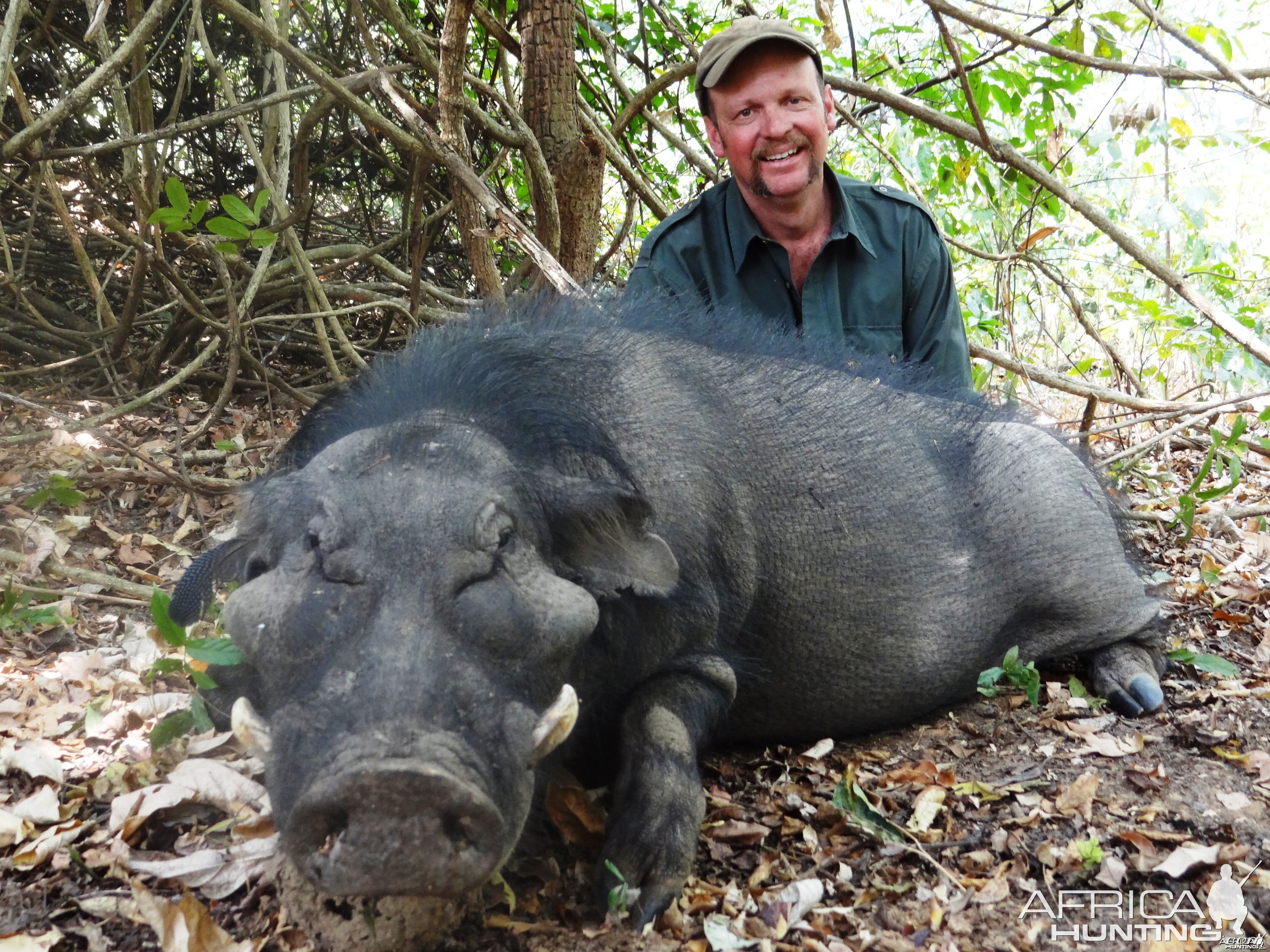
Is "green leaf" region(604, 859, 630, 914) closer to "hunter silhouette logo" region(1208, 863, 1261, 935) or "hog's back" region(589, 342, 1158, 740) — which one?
"hog's back" region(589, 342, 1158, 740)

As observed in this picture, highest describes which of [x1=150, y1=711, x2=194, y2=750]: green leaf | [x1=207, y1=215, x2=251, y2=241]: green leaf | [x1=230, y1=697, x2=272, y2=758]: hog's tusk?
[x1=207, y1=215, x2=251, y2=241]: green leaf

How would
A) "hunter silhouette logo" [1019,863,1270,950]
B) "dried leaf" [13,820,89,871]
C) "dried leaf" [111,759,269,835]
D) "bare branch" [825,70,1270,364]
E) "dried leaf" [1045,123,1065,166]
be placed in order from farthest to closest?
"dried leaf" [1045,123,1065,166], "bare branch" [825,70,1270,364], "dried leaf" [111,759,269,835], "dried leaf" [13,820,89,871], "hunter silhouette logo" [1019,863,1270,950]

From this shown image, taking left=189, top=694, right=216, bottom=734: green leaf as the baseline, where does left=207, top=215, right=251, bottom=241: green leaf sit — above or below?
above

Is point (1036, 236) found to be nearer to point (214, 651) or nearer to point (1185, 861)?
point (1185, 861)

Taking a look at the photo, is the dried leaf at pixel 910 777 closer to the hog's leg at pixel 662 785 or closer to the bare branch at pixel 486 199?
the hog's leg at pixel 662 785

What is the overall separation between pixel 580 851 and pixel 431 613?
88cm

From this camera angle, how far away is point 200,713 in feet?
8.89

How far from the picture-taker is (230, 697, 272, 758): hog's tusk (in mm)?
2174

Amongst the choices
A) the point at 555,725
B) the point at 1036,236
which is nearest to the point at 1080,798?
the point at 555,725

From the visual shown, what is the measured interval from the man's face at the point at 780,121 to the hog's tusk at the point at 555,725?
3.20m

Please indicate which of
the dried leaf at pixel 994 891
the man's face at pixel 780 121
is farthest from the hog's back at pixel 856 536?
the man's face at pixel 780 121

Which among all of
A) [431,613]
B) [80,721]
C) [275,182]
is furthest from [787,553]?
[275,182]

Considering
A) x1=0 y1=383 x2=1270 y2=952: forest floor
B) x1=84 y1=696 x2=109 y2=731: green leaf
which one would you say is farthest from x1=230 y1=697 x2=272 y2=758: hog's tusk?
x1=84 y1=696 x2=109 y2=731: green leaf

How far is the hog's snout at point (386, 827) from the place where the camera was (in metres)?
1.86
